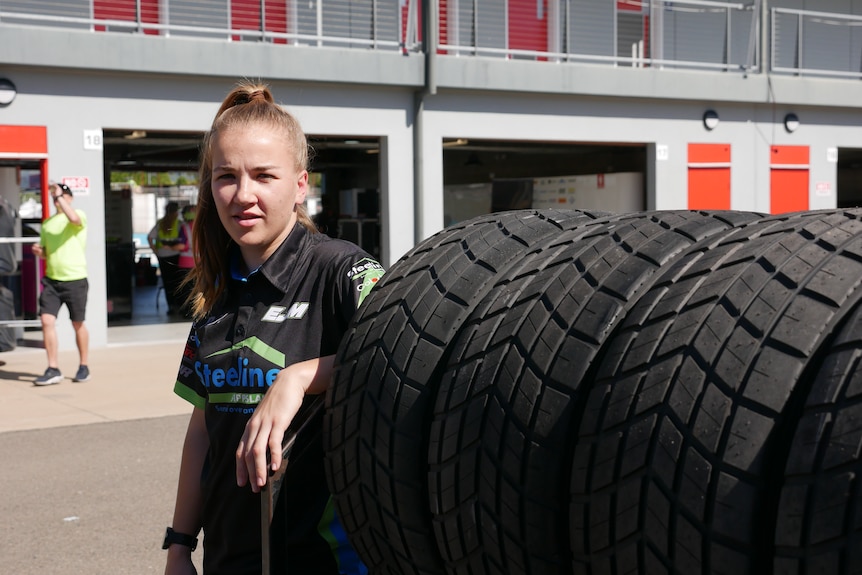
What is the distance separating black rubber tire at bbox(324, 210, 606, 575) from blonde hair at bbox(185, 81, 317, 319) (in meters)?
0.42

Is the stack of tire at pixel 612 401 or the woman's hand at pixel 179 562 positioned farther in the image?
the woman's hand at pixel 179 562

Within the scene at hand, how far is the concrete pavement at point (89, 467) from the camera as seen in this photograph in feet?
17.5

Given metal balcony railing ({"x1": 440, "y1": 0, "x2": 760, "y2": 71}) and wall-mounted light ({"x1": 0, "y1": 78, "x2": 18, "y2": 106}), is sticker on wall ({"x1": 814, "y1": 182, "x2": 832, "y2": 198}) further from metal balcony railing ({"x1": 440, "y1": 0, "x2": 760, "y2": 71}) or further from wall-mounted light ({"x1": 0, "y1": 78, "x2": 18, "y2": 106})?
wall-mounted light ({"x1": 0, "y1": 78, "x2": 18, "y2": 106})

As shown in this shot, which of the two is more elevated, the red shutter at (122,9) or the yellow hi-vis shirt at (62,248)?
the red shutter at (122,9)

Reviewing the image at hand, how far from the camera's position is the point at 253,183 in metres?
2.46

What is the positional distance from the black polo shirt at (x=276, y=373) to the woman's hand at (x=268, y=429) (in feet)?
0.60

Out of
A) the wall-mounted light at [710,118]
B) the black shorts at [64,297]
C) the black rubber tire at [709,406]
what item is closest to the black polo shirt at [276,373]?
the black rubber tire at [709,406]

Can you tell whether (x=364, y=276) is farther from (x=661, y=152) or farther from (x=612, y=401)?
(x=661, y=152)

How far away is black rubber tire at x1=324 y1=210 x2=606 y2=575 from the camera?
216 centimetres

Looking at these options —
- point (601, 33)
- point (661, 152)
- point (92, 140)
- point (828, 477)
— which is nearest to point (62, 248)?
point (92, 140)

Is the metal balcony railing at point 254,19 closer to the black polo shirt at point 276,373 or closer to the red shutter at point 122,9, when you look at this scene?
the red shutter at point 122,9

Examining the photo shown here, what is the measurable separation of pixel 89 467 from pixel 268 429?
553 centimetres

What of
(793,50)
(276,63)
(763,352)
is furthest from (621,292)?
(793,50)

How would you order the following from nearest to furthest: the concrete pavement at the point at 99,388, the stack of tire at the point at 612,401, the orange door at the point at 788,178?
the stack of tire at the point at 612,401
the concrete pavement at the point at 99,388
the orange door at the point at 788,178
